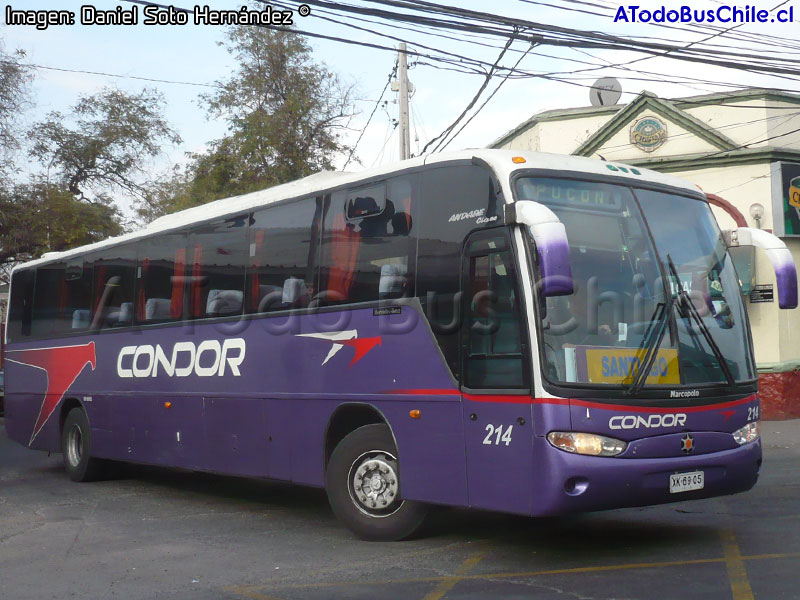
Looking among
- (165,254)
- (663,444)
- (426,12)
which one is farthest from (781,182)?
(663,444)

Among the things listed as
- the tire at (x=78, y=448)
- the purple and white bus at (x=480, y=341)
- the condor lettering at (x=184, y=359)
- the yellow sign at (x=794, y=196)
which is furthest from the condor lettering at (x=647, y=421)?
the yellow sign at (x=794, y=196)

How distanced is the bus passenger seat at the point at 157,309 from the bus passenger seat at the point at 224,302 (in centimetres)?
103

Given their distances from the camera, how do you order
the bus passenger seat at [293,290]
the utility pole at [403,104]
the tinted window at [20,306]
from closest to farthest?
the bus passenger seat at [293,290] → the tinted window at [20,306] → the utility pole at [403,104]

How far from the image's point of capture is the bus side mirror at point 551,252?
274 inches

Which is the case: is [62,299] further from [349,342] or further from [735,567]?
[735,567]

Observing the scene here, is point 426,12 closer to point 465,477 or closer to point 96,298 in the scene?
point 96,298

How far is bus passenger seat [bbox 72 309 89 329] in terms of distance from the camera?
572 inches

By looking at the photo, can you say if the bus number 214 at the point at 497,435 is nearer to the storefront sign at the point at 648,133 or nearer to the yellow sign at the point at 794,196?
the yellow sign at the point at 794,196

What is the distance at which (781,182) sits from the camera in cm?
2211

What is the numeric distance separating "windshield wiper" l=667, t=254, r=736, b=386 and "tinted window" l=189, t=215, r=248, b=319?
4.74 m

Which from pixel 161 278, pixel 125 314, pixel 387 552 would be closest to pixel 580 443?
pixel 387 552

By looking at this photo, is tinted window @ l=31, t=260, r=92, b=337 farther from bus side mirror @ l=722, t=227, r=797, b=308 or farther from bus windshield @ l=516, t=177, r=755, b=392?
bus side mirror @ l=722, t=227, r=797, b=308

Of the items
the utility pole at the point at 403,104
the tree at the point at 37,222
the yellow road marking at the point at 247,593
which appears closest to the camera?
the yellow road marking at the point at 247,593

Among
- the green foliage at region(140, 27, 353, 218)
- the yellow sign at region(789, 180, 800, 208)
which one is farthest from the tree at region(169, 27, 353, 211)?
the yellow sign at region(789, 180, 800, 208)
